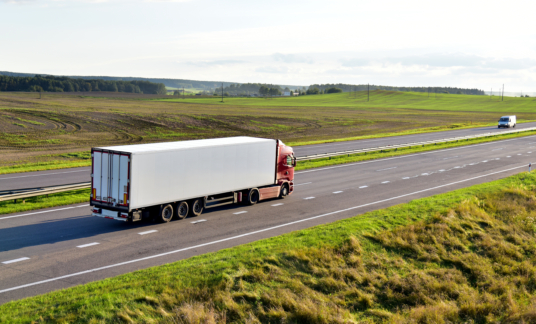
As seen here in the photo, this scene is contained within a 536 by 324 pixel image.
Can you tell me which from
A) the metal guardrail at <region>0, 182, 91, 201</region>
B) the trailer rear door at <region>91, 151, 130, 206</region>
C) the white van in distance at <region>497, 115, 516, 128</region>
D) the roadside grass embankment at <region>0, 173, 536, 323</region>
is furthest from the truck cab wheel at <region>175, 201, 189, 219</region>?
the white van in distance at <region>497, 115, 516, 128</region>

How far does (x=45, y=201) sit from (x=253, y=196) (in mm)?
8895

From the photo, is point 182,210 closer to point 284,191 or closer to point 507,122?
point 284,191

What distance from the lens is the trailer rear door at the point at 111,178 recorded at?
16.6 meters

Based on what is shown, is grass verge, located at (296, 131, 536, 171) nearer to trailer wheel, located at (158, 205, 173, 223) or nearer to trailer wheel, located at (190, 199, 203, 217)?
trailer wheel, located at (190, 199, 203, 217)

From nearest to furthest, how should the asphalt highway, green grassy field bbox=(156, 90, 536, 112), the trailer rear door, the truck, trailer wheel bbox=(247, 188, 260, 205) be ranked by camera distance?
the asphalt highway
the trailer rear door
the truck
trailer wheel bbox=(247, 188, 260, 205)
green grassy field bbox=(156, 90, 536, 112)

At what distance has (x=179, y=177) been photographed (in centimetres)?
1805

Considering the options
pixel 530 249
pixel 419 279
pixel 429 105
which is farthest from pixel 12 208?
pixel 429 105

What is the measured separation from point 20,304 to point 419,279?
955 centimetres

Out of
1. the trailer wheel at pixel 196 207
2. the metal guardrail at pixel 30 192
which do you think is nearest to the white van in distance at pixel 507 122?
the trailer wheel at pixel 196 207

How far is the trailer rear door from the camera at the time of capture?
16625 millimetres

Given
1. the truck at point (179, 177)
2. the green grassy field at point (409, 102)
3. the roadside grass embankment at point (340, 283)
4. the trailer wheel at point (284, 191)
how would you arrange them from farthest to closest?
the green grassy field at point (409, 102) < the trailer wheel at point (284, 191) < the truck at point (179, 177) < the roadside grass embankment at point (340, 283)

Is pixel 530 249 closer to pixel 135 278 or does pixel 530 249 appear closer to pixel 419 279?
pixel 419 279

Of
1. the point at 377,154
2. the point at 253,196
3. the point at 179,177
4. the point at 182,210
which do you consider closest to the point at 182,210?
the point at 182,210

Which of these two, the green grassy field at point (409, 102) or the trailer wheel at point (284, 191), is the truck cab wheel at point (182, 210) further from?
the green grassy field at point (409, 102)
